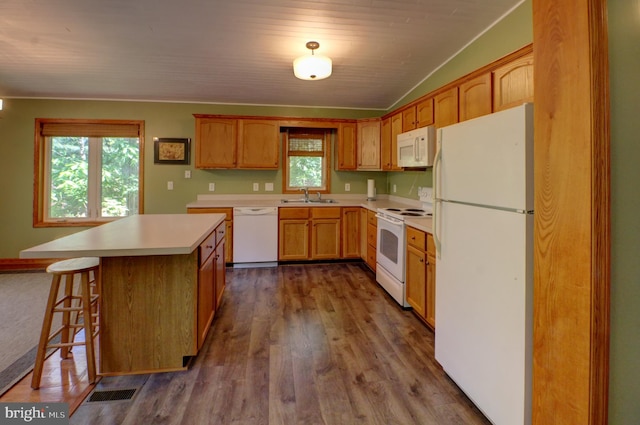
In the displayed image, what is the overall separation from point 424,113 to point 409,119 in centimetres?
38

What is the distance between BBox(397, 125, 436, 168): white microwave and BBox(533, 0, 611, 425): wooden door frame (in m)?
1.77

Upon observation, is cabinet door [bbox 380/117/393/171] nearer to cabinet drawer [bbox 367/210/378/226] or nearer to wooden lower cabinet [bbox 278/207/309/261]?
cabinet drawer [bbox 367/210/378/226]

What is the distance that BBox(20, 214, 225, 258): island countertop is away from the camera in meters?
1.55

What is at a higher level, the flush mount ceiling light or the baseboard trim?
the flush mount ceiling light

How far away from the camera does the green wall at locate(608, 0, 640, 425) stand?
0.95m

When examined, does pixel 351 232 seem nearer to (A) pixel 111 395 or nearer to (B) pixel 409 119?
(B) pixel 409 119

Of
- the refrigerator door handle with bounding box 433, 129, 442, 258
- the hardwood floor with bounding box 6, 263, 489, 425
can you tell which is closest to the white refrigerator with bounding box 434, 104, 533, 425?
the refrigerator door handle with bounding box 433, 129, 442, 258

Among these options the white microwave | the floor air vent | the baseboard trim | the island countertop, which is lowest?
the floor air vent

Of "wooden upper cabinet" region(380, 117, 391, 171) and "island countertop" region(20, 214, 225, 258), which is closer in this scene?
"island countertop" region(20, 214, 225, 258)

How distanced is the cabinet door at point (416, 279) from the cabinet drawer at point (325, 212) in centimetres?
168

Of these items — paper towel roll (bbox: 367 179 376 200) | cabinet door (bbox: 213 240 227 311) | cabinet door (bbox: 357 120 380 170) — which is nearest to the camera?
cabinet door (bbox: 213 240 227 311)

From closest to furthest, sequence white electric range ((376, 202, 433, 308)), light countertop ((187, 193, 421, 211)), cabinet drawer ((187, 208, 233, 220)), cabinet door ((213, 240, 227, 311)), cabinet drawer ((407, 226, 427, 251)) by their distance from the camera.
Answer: cabinet drawer ((407, 226, 427, 251)) < cabinet door ((213, 240, 227, 311)) < white electric range ((376, 202, 433, 308)) < cabinet drawer ((187, 208, 233, 220)) < light countertop ((187, 193, 421, 211))

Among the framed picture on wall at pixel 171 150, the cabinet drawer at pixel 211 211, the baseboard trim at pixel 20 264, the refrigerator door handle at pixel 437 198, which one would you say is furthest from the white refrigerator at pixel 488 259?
the baseboard trim at pixel 20 264

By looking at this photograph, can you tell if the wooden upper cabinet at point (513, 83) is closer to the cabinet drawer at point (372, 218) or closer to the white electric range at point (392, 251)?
the white electric range at point (392, 251)
